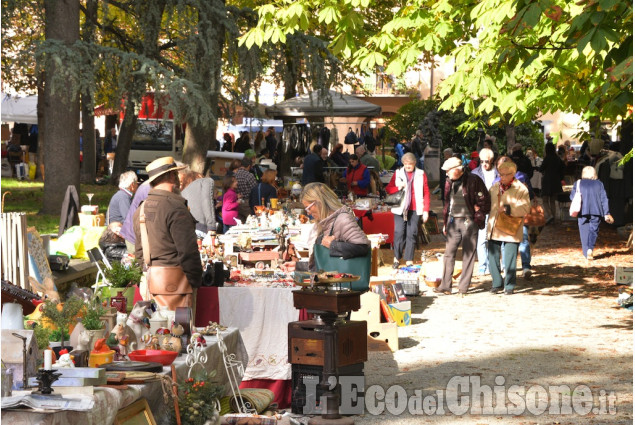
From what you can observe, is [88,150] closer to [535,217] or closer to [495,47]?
[535,217]

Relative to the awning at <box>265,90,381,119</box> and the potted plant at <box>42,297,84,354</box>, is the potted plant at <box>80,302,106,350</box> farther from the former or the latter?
the awning at <box>265,90,381,119</box>

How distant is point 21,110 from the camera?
35500mm

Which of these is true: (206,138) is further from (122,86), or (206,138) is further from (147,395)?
(147,395)

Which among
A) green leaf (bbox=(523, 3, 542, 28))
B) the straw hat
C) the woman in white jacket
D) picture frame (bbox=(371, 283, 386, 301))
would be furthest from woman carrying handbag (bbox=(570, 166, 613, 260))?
the straw hat

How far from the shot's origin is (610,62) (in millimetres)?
7867

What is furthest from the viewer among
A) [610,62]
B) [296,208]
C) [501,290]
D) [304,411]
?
[296,208]

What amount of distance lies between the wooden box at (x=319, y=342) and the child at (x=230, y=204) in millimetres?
8402

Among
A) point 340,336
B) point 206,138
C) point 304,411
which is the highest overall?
point 206,138

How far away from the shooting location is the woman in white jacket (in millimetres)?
16297

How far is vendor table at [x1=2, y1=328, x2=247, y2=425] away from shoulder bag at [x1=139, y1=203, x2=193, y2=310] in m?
1.30

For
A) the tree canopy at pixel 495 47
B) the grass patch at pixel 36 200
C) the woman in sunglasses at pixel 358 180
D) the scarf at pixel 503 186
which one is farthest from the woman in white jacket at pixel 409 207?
the woman in sunglasses at pixel 358 180

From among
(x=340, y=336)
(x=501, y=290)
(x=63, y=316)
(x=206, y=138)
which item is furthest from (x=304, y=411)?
(x=206, y=138)

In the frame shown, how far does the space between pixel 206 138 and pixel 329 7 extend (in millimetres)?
10730

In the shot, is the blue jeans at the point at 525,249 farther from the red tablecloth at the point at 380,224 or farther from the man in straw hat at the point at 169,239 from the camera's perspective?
the man in straw hat at the point at 169,239
